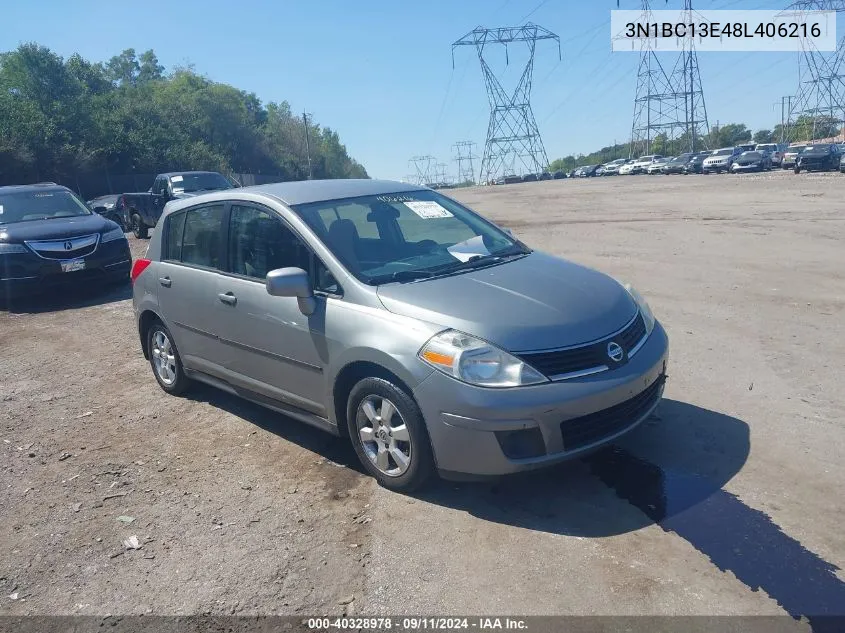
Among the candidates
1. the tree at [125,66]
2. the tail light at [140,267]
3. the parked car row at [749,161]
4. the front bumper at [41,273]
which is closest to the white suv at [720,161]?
the parked car row at [749,161]

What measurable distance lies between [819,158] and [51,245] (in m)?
38.5

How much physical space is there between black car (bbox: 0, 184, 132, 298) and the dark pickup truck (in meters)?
8.18

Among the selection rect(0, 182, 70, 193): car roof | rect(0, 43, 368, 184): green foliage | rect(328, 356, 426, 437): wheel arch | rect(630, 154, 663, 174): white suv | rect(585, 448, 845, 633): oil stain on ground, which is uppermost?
rect(0, 43, 368, 184): green foliage

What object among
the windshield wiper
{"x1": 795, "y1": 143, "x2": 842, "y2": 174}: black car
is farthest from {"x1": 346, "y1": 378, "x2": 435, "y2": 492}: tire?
{"x1": 795, "y1": 143, "x2": 842, "y2": 174}: black car

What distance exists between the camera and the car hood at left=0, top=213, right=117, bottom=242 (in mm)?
10852

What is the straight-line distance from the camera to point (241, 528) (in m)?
4.00

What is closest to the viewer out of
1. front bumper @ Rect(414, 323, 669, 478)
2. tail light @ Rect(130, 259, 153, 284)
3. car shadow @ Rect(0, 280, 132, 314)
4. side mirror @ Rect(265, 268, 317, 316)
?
front bumper @ Rect(414, 323, 669, 478)

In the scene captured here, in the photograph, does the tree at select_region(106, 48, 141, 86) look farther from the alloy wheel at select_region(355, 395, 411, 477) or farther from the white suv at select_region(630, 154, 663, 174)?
the alloy wheel at select_region(355, 395, 411, 477)

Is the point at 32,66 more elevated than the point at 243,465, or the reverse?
the point at 32,66

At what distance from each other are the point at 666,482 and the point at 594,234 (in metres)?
12.5

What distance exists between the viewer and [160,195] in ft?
67.6

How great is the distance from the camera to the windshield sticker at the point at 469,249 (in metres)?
4.95

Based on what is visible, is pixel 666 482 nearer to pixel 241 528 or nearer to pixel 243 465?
pixel 241 528

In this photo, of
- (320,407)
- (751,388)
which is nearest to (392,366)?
(320,407)
